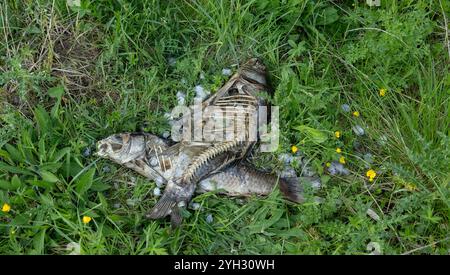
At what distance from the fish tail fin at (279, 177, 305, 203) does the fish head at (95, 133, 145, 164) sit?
924mm

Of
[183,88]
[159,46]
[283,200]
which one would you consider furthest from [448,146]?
[159,46]

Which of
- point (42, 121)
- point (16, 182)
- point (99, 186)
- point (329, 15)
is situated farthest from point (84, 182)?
point (329, 15)

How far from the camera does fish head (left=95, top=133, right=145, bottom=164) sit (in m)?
3.18

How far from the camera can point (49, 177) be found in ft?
9.88

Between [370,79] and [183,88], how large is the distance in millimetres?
1280

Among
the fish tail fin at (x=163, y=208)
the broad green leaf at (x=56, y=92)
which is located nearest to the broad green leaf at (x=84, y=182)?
the fish tail fin at (x=163, y=208)

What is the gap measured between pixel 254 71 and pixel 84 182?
4.37ft

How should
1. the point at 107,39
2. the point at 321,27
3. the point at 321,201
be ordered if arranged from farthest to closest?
the point at 321,27
the point at 107,39
the point at 321,201

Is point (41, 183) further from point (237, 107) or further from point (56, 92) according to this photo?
point (237, 107)

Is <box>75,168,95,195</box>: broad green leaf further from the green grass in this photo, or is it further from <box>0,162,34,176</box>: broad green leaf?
<box>0,162,34,176</box>: broad green leaf

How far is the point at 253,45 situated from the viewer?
3564 millimetres

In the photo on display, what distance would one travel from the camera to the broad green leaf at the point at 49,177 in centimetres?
300

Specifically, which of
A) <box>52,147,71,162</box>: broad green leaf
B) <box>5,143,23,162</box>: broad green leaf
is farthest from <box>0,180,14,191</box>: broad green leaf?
<box>52,147,71,162</box>: broad green leaf
